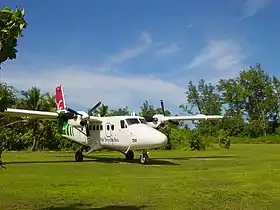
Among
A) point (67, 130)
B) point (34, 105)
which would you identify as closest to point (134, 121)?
point (67, 130)

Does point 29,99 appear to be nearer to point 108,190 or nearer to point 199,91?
point 108,190

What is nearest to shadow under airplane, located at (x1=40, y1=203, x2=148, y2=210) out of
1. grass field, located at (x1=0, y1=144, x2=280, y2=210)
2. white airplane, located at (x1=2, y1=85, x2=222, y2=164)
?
grass field, located at (x1=0, y1=144, x2=280, y2=210)

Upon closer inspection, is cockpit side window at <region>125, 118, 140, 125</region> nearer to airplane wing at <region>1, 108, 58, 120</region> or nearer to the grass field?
airplane wing at <region>1, 108, 58, 120</region>

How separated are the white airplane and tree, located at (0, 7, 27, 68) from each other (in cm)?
1600

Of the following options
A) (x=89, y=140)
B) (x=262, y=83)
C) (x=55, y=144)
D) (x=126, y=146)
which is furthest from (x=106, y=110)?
(x=262, y=83)

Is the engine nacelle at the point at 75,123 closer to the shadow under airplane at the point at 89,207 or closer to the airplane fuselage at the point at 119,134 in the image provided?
the airplane fuselage at the point at 119,134

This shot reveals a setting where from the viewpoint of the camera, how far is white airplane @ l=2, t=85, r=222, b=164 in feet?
73.5

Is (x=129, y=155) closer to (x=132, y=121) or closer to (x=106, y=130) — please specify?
(x=106, y=130)

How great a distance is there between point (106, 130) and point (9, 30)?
20.3 meters

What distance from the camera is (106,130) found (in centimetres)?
2572

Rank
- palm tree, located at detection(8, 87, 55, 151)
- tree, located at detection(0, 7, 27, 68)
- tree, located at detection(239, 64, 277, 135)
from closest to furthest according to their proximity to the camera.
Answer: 1. tree, located at detection(0, 7, 27, 68)
2. palm tree, located at detection(8, 87, 55, 151)
3. tree, located at detection(239, 64, 277, 135)

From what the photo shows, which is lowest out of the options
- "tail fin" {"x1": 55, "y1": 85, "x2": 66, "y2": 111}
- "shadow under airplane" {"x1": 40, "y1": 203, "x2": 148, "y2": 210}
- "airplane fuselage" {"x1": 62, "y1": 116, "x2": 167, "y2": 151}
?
"shadow under airplane" {"x1": 40, "y1": 203, "x2": 148, "y2": 210}

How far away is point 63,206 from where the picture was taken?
9477mm

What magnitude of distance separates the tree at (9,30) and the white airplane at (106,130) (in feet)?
52.5
